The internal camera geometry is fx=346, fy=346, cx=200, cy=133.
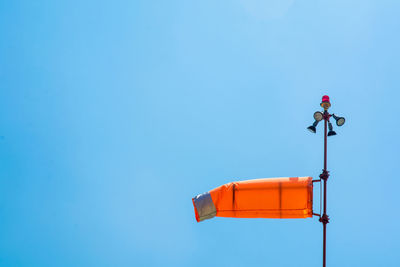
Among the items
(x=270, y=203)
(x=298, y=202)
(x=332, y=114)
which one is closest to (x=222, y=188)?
(x=270, y=203)

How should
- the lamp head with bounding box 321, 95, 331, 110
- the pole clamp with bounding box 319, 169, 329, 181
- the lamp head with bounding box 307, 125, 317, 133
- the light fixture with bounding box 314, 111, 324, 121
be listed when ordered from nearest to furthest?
the pole clamp with bounding box 319, 169, 329, 181 < the light fixture with bounding box 314, 111, 324, 121 < the lamp head with bounding box 321, 95, 331, 110 < the lamp head with bounding box 307, 125, 317, 133

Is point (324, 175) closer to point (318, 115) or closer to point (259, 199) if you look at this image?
point (318, 115)

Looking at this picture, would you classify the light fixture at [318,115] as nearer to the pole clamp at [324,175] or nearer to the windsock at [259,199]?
the pole clamp at [324,175]

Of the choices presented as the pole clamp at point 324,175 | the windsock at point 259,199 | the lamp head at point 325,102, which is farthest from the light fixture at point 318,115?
A: the windsock at point 259,199

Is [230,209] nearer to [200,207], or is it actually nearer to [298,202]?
[200,207]

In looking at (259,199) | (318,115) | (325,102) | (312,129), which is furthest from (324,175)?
(325,102)

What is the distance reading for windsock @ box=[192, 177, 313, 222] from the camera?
46.0ft

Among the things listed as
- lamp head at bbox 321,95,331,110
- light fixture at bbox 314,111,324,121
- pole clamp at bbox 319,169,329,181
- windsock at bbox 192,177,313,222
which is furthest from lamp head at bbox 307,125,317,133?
windsock at bbox 192,177,313,222

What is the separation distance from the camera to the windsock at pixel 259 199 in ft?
46.0

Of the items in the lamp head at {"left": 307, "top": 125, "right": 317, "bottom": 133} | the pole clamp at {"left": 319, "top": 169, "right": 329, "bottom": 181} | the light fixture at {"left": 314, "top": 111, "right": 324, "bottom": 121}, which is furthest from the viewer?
the lamp head at {"left": 307, "top": 125, "right": 317, "bottom": 133}

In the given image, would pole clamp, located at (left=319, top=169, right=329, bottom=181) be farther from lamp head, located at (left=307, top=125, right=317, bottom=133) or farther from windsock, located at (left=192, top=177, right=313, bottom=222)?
lamp head, located at (left=307, top=125, right=317, bottom=133)

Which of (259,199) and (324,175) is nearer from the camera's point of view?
(324,175)

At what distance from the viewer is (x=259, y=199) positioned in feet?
46.8

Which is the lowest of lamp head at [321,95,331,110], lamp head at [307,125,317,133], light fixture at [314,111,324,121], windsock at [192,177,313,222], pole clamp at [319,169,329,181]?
windsock at [192,177,313,222]
